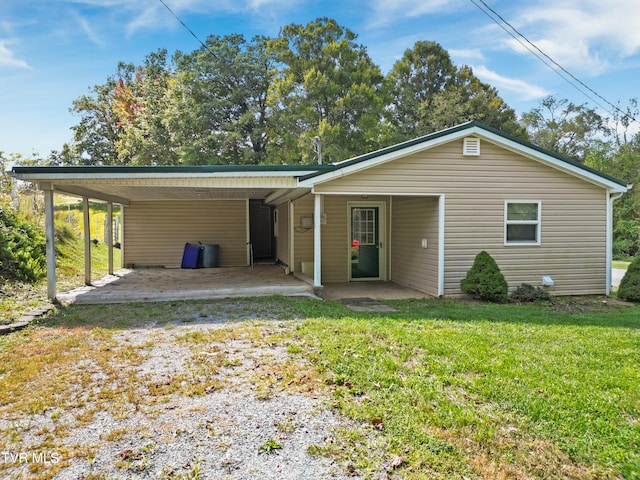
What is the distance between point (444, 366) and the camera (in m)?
4.05

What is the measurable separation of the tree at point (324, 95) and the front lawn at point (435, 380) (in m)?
17.0

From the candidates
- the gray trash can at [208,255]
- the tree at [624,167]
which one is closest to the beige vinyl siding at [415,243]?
the gray trash can at [208,255]

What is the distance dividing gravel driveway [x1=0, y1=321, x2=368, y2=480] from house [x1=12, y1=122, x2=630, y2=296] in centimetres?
425

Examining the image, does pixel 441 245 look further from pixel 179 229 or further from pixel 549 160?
pixel 179 229

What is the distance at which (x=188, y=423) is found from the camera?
304cm

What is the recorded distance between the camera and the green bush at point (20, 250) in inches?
338

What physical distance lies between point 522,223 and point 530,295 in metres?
1.55

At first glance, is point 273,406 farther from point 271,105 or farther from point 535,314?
point 271,105

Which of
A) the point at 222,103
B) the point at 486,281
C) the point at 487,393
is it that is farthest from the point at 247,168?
the point at 222,103

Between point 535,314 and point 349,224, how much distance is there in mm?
4894

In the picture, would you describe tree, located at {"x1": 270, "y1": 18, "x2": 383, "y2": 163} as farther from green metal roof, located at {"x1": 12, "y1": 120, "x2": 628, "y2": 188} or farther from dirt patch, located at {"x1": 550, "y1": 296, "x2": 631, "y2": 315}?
dirt patch, located at {"x1": 550, "y1": 296, "x2": 631, "y2": 315}

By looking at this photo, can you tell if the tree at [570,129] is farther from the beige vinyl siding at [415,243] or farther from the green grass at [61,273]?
the green grass at [61,273]

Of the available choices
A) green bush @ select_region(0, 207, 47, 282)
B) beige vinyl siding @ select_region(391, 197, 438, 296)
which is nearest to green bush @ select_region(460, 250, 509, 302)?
beige vinyl siding @ select_region(391, 197, 438, 296)

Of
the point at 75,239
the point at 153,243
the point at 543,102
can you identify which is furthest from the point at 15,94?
the point at 543,102
